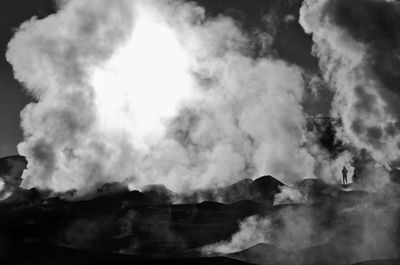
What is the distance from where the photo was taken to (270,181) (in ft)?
189

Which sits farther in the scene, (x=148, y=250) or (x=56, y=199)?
(x=56, y=199)

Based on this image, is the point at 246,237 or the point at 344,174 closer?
the point at 246,237

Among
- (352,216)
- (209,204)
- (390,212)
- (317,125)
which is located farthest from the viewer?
(317,125)

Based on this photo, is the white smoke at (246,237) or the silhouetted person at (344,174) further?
the silhouetted person at (344,174)

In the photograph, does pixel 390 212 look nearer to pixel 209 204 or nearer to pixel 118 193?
pixel 209 204

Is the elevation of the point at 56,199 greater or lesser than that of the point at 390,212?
greater

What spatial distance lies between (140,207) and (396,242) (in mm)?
23162

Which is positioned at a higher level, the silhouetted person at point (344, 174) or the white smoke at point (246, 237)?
the silhouetted person at point (344, 174)

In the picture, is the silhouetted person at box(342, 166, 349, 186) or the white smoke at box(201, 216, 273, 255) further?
the silhouetted person at box(342, 166, 349, 186)

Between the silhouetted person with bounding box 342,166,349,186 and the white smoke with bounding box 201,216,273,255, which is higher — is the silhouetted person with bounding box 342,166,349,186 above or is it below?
above

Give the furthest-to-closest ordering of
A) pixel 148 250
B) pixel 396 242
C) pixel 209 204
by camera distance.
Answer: pixel 209 204
pixel 148 250
pixel 396 242

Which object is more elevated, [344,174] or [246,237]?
[344,174]

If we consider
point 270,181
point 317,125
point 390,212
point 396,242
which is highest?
point 317,125

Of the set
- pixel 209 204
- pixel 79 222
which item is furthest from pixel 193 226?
pixel 79 222
